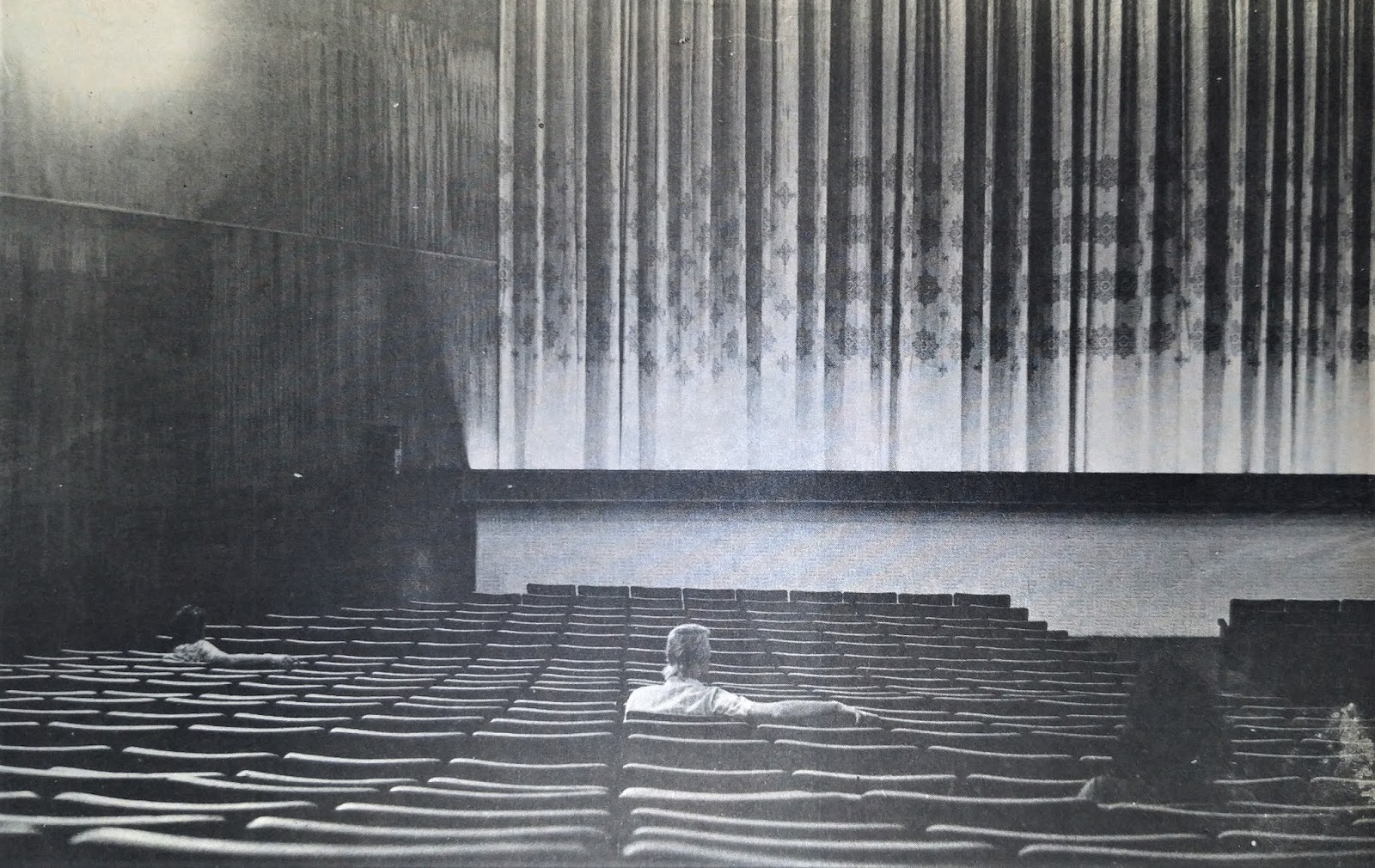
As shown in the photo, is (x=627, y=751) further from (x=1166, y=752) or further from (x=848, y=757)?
(x=1166, y=752)

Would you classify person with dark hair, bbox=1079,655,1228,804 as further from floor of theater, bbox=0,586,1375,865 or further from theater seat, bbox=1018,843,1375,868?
theater seat, bbox=1018,843,1375,868

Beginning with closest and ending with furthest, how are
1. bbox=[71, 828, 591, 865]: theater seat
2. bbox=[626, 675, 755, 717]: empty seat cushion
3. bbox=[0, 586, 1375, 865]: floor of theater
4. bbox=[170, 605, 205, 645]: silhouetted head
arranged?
1. bbox=[71, 828, 591, 865]: theater seat
2. bbox=[0, 586, 1375, 865]: floor of theater
3. bbox=[626, 675, 755, 717]: empty seat cushion
4. bbox=[170, 605, 205, 645]: silhouetted head

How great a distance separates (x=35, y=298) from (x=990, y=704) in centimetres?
296

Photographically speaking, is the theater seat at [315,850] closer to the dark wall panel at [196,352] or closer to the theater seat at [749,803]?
the theater seat at [749,803]

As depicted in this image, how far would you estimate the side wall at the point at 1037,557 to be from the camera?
2.44 metres

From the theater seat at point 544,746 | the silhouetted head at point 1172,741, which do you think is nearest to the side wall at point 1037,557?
the silhouetted head at point 1172,741

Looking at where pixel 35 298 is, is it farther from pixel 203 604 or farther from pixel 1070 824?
pixel 1070 824

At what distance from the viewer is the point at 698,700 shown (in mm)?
2039

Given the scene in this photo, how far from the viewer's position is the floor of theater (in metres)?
1.58

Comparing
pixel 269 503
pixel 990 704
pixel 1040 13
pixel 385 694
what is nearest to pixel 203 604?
pixel 269 503

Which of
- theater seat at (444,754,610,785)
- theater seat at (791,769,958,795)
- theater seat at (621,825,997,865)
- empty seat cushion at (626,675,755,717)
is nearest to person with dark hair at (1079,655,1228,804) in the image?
theater seat at (791,769,958,795)

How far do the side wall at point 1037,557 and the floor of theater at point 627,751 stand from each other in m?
0.10

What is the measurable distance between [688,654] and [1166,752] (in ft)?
3.84

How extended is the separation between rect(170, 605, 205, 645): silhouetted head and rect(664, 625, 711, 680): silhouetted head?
5.07 ft
